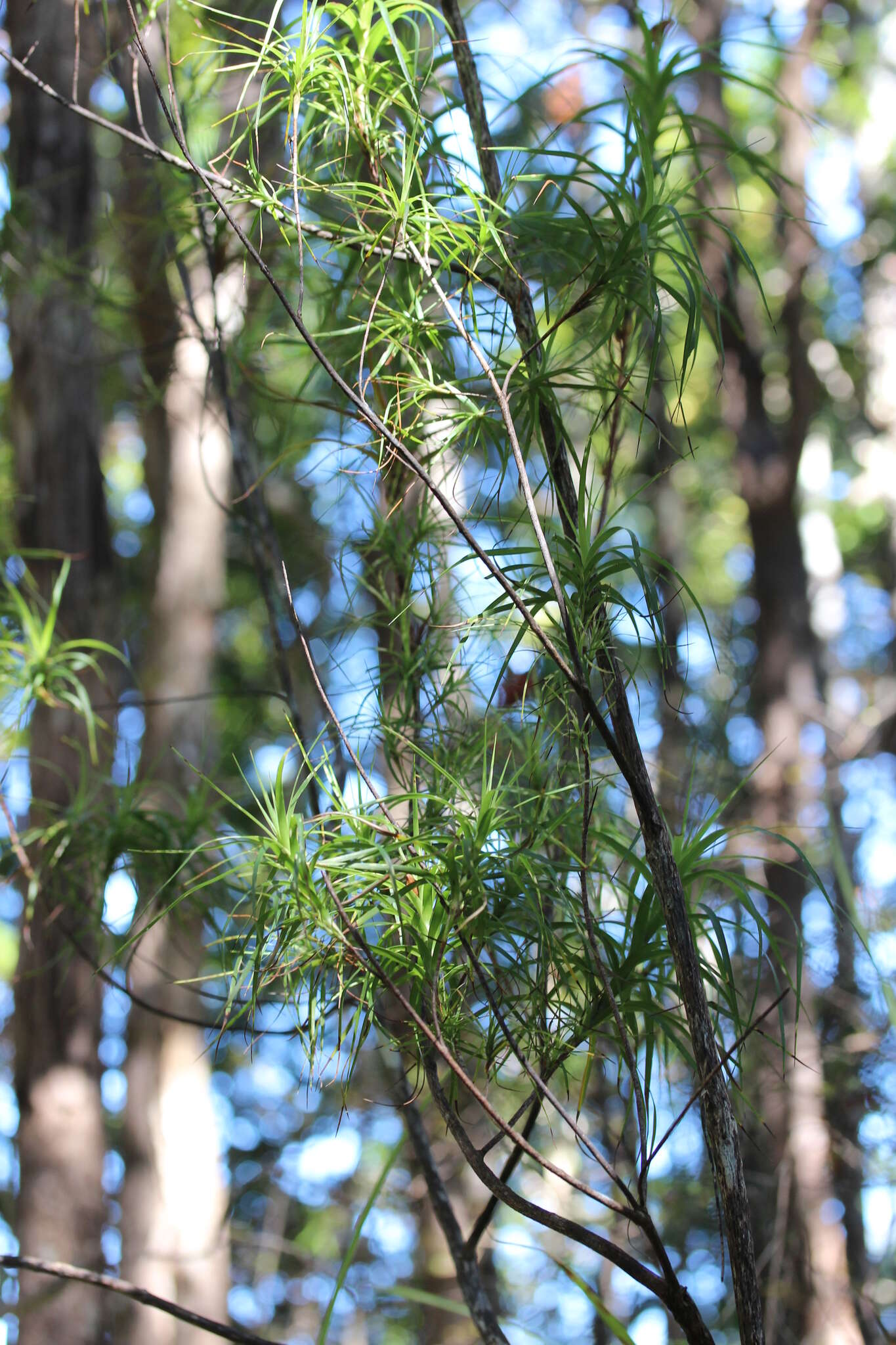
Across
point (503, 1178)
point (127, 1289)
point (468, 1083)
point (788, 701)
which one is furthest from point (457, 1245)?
point (788, 701)

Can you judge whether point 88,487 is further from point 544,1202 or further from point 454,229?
point 544,1202

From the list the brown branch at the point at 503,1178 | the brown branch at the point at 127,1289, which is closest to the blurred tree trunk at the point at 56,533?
the brown branch at the point at 127,1289

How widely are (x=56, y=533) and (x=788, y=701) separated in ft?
7.01

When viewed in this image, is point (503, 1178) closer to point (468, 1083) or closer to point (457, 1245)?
point (457, 1245)

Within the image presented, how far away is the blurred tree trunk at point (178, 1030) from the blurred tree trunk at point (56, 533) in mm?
220

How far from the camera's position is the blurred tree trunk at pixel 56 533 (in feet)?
6.62

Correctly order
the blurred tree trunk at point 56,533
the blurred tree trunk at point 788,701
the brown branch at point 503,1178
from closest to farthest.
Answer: the brown branch at point 503,1178 < the blurred tree trunk at point 56,533 < the blurred tree trunk at point 788,701

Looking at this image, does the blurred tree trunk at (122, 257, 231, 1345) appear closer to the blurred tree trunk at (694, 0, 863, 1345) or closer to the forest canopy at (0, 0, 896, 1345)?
the forest canopy at (0, 0, 896, 1345)

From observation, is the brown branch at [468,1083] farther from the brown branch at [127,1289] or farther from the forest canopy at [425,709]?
the brown branch at [127,1289]

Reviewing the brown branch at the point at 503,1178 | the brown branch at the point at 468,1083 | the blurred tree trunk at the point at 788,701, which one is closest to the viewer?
the brown branch at the point at 468,1083

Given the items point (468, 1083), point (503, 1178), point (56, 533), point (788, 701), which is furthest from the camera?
point (788, 701)

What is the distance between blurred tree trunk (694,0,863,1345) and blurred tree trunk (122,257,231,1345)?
1349 mm

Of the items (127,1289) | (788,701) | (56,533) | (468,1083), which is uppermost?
(788,701)

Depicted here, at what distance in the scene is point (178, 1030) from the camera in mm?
2551
